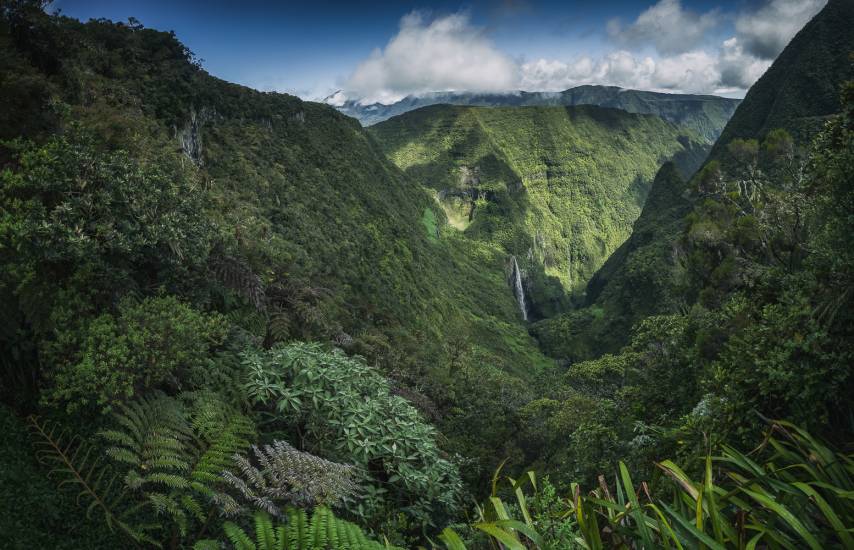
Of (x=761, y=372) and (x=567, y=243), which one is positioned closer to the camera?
(x=761, y=372)

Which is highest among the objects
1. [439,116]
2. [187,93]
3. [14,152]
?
[439,116]

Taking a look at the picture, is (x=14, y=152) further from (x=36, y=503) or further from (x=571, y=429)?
(x=571, y=429)

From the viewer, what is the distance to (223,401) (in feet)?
17.4

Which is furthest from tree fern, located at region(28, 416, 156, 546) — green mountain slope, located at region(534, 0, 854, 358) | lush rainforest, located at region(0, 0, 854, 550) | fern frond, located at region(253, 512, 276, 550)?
green mountain slope, located at region(534, 0, 854, 358)

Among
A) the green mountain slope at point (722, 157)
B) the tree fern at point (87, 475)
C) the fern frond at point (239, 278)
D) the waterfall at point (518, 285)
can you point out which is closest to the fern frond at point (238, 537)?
the tree fern at point (87, 475)

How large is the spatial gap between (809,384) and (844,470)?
149 cm

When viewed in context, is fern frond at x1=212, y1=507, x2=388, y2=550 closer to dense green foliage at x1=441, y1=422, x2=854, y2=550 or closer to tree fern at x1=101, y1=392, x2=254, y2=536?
tree fern at x1=101, y1=392, x2=254, y2=536

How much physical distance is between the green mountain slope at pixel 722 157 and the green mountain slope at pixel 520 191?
143 ft

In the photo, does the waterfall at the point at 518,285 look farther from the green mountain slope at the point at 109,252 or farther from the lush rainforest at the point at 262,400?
the lush rainforest at the point at 262,400

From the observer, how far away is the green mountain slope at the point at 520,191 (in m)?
151

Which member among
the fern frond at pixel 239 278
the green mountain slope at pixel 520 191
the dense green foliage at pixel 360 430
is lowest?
the dense green foliage at pixel 360 430

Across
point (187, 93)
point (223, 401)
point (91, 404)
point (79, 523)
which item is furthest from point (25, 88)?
point (187, 93)

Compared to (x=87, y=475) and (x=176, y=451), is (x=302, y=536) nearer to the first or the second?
(x=176, y=451)

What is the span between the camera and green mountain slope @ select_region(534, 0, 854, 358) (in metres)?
74.3
